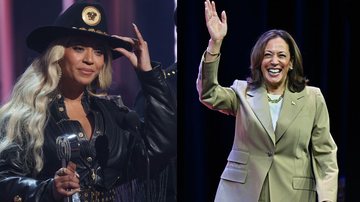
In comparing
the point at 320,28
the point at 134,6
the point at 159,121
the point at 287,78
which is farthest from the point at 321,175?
the point at 320,28

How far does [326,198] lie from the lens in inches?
89.9

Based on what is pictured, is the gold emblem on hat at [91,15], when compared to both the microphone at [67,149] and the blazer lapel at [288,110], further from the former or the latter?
the blazer lapel at [288,110]

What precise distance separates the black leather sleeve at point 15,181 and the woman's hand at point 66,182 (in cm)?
8

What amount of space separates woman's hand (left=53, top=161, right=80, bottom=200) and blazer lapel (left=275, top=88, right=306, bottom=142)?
113 centimetres

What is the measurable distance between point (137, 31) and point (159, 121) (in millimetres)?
512

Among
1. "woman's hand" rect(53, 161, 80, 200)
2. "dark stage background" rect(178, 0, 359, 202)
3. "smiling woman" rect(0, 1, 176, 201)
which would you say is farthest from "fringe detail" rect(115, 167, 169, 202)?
"dark stage background" rect(178, 0, 359, 202)

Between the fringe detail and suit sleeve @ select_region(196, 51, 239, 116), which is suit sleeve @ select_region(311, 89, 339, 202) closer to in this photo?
suit sleeve @ select_region(196, 51, 239, 116)

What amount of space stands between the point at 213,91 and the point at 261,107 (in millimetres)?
204

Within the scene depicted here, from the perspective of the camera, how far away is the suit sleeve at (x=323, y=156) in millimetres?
2307

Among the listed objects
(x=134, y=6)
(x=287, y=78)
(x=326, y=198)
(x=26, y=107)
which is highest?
(x=134, y=6)

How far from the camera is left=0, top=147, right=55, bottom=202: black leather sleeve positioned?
109 inches

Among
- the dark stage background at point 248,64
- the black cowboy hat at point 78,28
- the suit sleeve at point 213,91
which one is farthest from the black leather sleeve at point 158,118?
the suit sleeve at point 213,91

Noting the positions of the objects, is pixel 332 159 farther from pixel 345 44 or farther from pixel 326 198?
pixel 345 44

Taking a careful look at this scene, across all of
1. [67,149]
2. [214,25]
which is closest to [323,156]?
[214,25]
